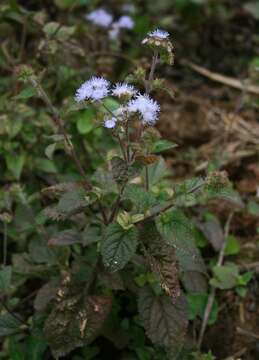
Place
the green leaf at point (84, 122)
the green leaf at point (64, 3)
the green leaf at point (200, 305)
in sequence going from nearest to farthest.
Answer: the green leaf at point (200, 305) → the green leaf at point (84, 122) → the green leaf at point (64, 3)

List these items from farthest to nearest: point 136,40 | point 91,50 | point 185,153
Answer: point 136,40
point 91,50
point 185,153

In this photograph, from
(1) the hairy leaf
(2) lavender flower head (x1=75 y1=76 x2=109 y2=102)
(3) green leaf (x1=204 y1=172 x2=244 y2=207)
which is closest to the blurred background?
(2) lavender flower head (x1=75 y1=76 x2=109 y2=102)

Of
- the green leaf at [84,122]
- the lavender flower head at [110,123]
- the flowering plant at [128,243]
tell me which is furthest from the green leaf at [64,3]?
the lavender flower head at [110,123]

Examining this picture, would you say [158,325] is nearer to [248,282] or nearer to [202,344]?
[202,344]

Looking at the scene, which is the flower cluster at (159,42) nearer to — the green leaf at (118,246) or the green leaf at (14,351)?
the green leaf at (118,246)

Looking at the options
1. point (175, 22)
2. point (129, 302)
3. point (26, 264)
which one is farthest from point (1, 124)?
point (175, 22)

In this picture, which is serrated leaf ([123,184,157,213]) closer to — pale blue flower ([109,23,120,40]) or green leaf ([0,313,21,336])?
green leaf ([0,313,21,336])
